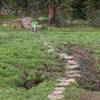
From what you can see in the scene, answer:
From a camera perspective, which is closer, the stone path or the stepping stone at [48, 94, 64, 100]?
the stepping stone at [48, 94, 64, 100]

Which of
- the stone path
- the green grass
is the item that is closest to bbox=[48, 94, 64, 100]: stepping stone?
the stone path

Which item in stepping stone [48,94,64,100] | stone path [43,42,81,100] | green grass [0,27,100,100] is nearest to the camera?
stepping stone [48,94,64,100]

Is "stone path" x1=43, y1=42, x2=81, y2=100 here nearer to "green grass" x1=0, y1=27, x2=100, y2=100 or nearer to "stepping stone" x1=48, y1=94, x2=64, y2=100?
"stepping stone" x1=48, y1=94, x2=64, y2=100

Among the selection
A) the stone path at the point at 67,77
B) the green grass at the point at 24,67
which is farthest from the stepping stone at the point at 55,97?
the green grass at the point at 24,67

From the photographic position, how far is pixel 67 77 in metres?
7.73

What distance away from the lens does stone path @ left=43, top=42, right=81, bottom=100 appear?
236 inches

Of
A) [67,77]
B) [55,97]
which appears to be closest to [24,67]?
[67,77]

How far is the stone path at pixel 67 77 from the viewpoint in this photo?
6004 mm

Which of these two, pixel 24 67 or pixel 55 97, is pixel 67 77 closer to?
pixel 24 67

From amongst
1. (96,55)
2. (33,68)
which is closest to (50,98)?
(33,68)

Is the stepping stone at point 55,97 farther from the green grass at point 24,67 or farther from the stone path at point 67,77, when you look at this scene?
the green grass at point 24,67

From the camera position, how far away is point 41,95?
19.6 feet

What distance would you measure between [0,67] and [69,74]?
8.22 feet

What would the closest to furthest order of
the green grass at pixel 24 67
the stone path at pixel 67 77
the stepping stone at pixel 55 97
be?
the stepping stone at pixel 55 97 < the stone path at pixel 67 77 < the green grass at pixel 24 67
